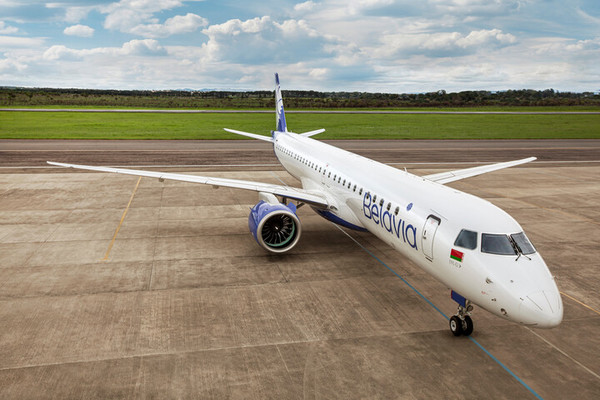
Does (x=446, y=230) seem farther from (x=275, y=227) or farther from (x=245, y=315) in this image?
(x=275, y=227)

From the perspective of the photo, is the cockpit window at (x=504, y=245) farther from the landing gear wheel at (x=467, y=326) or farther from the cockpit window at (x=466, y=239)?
the landing gear wheel at (x=467, y=326)

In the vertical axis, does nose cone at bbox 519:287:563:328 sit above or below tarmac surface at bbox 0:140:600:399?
above

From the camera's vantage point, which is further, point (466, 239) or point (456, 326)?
point (456, 326)

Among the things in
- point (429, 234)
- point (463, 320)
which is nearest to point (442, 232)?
point (429, 234)

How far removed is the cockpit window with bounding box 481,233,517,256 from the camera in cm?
1063

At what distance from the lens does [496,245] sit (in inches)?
422

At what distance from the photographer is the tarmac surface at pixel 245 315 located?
1015cm

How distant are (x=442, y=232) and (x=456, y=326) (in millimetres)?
2610

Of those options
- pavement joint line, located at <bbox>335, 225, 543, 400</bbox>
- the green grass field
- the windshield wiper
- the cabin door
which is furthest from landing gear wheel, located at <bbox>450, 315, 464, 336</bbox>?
the green grass field

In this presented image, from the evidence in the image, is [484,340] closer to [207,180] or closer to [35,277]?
[207,180]

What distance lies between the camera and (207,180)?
1972 cm

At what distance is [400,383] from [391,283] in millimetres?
5684

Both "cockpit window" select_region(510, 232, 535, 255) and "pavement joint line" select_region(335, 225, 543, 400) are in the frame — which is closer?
"pavement joint line" select_region(335, 225, 543, 400)

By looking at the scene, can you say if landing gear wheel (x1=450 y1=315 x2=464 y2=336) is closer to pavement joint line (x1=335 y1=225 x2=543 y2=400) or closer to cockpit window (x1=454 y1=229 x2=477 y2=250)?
pavement joint line (x1=335 y1=225 x2=543 y2=400)
